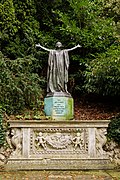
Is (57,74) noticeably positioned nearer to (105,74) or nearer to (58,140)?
(58,140)

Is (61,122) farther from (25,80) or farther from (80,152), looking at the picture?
(25,80)

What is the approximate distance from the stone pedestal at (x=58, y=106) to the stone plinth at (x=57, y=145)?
53 cm

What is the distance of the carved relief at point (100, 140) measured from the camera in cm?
982

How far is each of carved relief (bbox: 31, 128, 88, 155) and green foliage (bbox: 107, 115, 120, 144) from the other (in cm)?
86

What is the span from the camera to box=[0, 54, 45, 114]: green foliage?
11602 millimetres

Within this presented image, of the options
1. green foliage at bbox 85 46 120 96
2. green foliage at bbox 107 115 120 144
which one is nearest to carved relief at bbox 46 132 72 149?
green foliage at bbox 107 115 120 144

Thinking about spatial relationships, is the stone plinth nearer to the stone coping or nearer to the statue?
the stone coping

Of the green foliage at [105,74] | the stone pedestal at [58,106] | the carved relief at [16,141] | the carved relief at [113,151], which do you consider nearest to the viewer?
the carved relief at [16,141]

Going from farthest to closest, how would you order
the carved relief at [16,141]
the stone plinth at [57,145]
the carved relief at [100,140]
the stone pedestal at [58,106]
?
the stone pedestal at [58,106], the carved relief at [100,140], the carved relief at [16,141], the stone plinth at [57,145]

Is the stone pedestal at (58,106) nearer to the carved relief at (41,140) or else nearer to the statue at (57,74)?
the statue at (57,74)

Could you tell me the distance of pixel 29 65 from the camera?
45.1ft

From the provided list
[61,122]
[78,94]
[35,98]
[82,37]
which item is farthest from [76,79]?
[61,122]

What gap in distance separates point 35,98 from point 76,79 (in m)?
2.62

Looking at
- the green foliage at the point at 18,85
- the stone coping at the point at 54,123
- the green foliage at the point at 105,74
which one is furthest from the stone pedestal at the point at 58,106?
the green foliage at the point at 105,74
